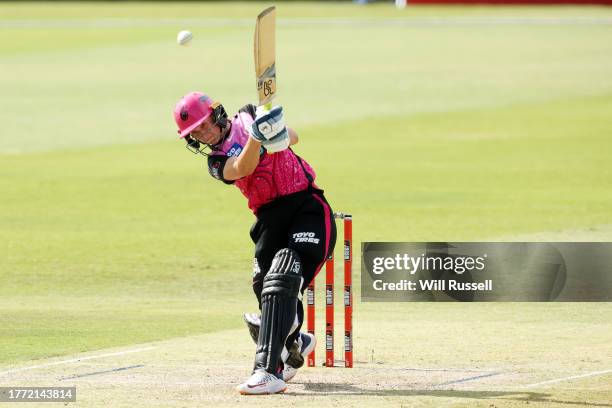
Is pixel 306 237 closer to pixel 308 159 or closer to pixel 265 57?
pixel 265 57

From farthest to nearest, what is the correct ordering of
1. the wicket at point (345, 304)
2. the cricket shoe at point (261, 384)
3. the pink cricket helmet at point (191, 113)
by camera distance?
the wicket at point (345, 304)
the pink cricket helmet at point (191, 113)
the cricket shoe at point (261, 384)

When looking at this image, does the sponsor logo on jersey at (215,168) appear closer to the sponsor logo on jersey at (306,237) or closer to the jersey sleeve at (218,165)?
the jersey sleeve at (218,165)

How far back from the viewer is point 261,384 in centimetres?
825

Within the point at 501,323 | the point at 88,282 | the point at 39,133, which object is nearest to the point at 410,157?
the point at 39,133

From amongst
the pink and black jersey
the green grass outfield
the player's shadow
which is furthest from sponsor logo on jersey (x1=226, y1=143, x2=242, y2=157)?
the green grass outfield

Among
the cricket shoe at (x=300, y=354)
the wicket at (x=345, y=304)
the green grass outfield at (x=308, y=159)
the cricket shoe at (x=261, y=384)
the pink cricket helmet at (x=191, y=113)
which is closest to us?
the cricket shoe at (x=261, y=384)

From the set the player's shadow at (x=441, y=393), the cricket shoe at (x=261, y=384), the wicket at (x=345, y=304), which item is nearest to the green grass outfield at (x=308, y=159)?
the player's shadow at (x=441, y=393)

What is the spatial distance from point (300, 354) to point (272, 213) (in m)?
0.95

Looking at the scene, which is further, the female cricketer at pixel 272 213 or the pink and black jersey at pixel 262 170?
the pink and black jersey at pixel 262 170

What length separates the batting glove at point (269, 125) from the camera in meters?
7.99

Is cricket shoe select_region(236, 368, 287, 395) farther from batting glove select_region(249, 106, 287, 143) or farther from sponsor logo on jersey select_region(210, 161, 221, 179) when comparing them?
batting glove select_region(249, 106, 287, 143)

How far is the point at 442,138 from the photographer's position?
26.3m

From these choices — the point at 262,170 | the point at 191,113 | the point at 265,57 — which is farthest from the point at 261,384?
the point at 265,57

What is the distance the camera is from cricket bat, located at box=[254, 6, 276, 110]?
8.34 metres
